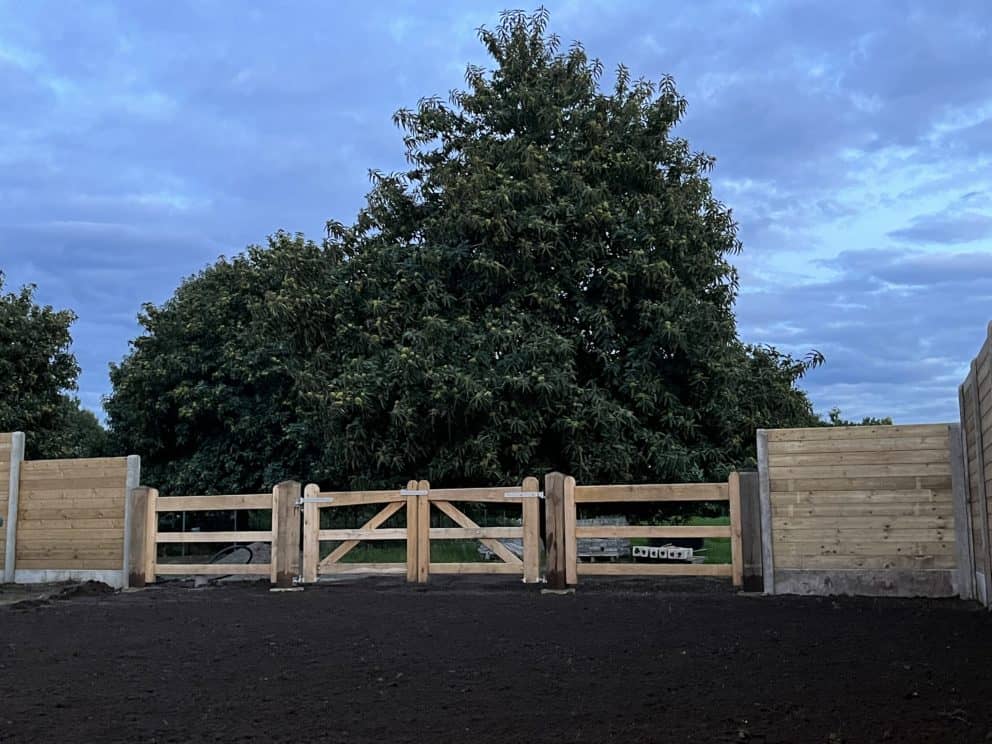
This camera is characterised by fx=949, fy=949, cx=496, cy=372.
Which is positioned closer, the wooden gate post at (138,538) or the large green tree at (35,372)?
the wooden gate post at (138,538)

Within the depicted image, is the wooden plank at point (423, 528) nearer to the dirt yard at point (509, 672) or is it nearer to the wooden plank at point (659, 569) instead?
the wooden plank at point (659, 569)

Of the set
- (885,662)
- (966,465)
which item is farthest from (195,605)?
(966,465)

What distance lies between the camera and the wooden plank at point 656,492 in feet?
34.1

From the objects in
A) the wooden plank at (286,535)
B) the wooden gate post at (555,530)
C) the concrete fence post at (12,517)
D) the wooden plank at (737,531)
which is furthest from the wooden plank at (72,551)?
the wooden plank at (737,531)

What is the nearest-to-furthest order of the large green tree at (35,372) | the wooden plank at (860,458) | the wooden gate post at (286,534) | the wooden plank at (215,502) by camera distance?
the wooden plank at (860,458), the wooden gate post at (286,534), the wooden plank at (215,502), the large green tree at (35,372)

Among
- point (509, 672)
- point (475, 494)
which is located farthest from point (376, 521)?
point (509, 672)

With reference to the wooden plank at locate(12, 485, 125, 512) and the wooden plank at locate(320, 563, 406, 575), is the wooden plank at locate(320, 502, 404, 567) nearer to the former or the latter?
the wooden plank at locate(320, 563, 406, 575)

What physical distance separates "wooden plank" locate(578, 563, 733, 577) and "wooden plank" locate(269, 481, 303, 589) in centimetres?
360

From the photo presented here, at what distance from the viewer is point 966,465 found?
9.24m

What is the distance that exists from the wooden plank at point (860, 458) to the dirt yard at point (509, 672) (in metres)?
1.43

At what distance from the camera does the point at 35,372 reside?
2152cm

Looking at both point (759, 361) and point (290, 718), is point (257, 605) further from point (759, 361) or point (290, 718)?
point (759, 361)

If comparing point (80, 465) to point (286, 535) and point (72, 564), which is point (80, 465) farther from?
point (286, 535)

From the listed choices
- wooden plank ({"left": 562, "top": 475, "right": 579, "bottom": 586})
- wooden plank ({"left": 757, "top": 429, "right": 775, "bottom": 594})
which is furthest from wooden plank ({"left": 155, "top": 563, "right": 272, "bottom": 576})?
wooden plank ({"left": 757, "top": 429, "right": 775, "bottom": 594})
